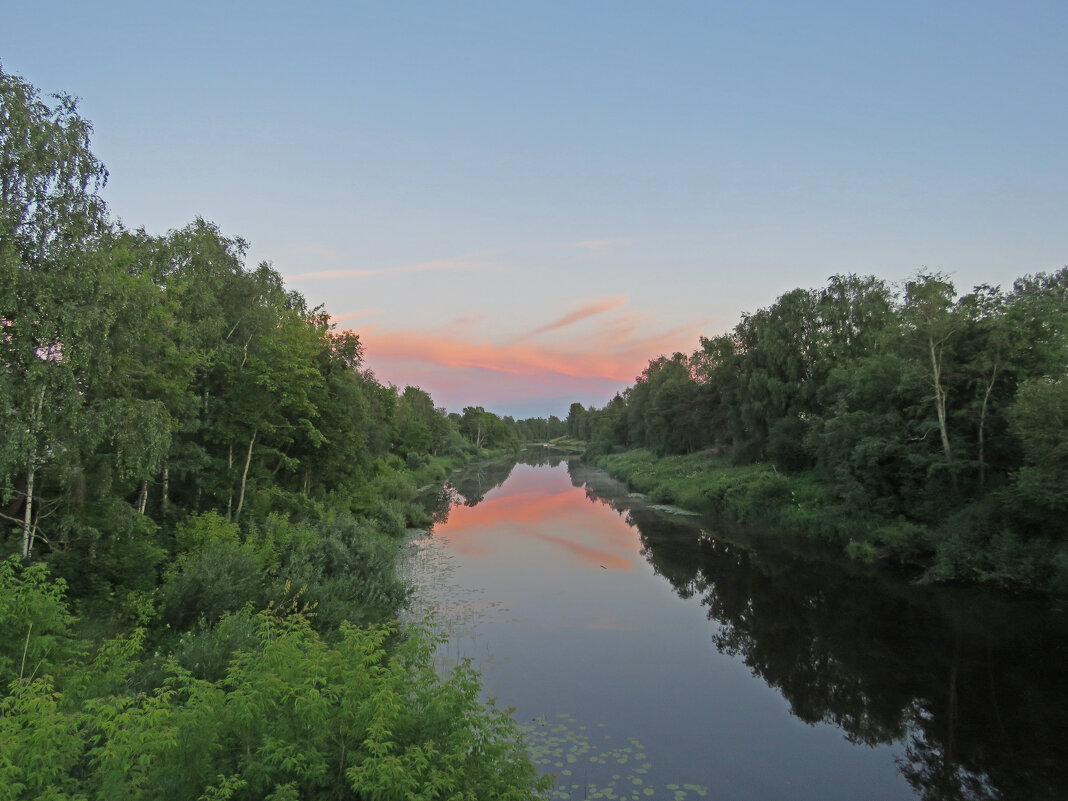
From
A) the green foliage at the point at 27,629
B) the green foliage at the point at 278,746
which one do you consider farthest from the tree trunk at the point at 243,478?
the green foliage at the point at 278,746

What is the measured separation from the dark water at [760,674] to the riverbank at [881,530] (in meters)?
1.25

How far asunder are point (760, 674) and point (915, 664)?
3.83m

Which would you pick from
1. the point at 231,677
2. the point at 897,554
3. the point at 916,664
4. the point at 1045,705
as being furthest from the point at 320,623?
the point at 897,554

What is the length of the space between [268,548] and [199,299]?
345 inches

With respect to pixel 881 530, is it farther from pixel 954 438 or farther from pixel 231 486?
pixel 231 486

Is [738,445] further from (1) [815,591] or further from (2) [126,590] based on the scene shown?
(2) [126,590]

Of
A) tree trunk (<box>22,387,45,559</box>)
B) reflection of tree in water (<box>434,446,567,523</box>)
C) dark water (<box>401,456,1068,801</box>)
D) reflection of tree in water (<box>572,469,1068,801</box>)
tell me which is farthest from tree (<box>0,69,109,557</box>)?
reflection of tree in water (<box>434,446,567,523</box>)

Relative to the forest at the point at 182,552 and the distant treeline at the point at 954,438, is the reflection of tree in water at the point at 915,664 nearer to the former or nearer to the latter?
the distant treeline at the point at 954,438

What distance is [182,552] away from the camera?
54.3 ft

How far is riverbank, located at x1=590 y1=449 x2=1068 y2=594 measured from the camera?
64.1 feet

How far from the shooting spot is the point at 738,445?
160ft

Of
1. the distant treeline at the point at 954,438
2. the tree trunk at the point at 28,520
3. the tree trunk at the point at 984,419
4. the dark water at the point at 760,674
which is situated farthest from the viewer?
the tree trunk at the point at 984,419

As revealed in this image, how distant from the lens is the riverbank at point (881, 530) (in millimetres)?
19547

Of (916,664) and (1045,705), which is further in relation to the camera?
(916,664)
